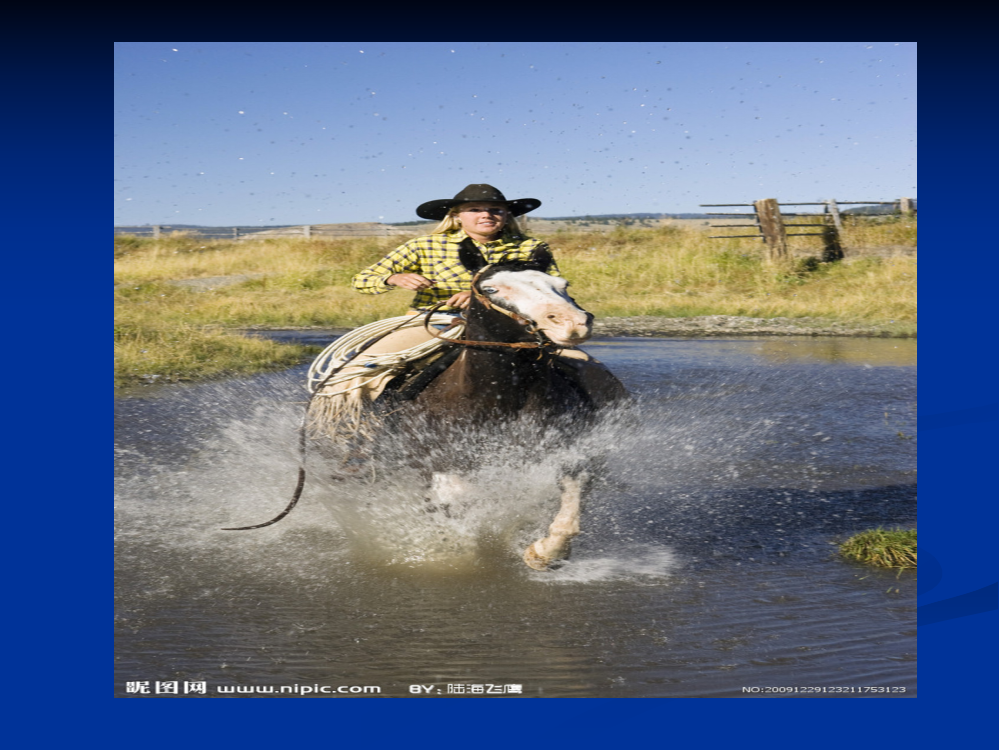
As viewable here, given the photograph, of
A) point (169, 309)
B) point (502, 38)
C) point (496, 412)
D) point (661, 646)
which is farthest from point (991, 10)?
point (169, 309)

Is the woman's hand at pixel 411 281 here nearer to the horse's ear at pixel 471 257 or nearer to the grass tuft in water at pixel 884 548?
the horse's ear at pixel 471 257

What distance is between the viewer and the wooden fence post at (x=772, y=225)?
5.14 m

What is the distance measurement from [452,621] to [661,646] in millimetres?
846

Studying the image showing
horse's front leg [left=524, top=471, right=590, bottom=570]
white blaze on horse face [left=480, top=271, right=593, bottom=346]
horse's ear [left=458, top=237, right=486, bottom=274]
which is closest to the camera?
white blaze on horse face [left=480, top=271, right=593, bottom=346]

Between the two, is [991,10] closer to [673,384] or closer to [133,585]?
[673,384]

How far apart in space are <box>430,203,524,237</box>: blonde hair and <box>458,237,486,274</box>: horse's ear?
19.8 inches

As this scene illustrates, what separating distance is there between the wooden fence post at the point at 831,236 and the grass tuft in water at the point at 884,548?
5.35 feet

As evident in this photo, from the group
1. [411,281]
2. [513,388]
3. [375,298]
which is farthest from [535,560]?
[375,298]

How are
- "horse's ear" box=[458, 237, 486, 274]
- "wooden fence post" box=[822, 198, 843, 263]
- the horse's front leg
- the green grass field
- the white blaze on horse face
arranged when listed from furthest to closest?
1. "wooden fence post" box=[822, 198, 843, 263]
2. the green grass field
3. the horse's front leg
4. "horse's ear" box=[458, 237, 486, 274]
5. the white blaze on horse face

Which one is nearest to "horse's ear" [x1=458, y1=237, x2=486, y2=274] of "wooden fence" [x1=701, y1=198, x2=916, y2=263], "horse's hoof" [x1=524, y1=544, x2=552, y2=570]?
"horse's hoof" [x1=524, y1=544, x2=552, y2=570]

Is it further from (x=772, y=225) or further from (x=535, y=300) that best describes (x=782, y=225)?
(x=535, y=300)

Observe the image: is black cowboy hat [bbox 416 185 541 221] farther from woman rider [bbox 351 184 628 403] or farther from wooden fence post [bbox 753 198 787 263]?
wooden fence post [bbox 753 198 787 263]

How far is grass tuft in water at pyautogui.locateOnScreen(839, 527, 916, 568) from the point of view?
14.9 feet

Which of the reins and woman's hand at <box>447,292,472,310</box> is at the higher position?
woman's hand at <box>447,292,472,310</box>
